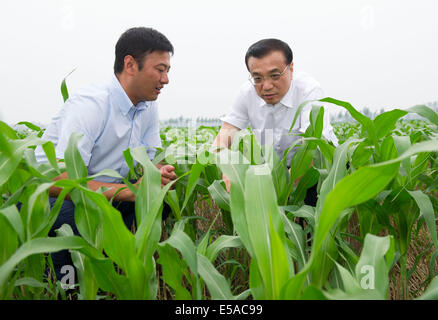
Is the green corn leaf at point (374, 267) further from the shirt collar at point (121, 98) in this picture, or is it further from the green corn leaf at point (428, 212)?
the shirt collar at point (121, 98)

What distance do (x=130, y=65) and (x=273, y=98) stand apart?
0.83 meters

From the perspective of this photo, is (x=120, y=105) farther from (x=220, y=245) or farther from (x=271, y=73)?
(x=220, y=245)

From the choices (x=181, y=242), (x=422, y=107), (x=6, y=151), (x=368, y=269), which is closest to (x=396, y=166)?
(x=368, y=269)

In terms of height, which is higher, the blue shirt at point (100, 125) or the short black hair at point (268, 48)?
the short black hair at point (268, 48)

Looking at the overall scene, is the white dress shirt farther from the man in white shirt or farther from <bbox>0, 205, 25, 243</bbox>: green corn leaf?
<bbox>0, 205, 25, 243</bbox>: green corn leaf

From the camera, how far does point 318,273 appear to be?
770 millimetres

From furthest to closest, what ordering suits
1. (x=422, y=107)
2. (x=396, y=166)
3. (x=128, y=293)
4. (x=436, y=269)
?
(x=436, y=269), (x=422, y=107), (x=128, y=293), (x=396, y=166)

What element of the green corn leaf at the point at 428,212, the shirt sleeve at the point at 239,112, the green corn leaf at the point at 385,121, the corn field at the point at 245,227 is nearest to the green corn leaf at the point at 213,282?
the corn field at the point at 245,227

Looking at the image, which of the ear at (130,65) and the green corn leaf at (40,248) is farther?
the ear at (130,65)

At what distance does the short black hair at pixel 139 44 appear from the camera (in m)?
1.70
